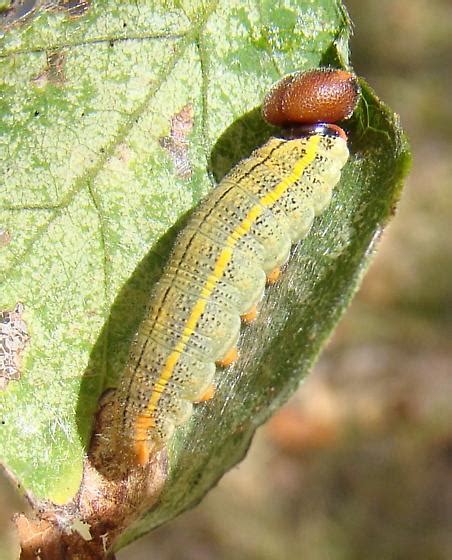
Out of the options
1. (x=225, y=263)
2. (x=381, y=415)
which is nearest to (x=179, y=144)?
(x=225, y=263)

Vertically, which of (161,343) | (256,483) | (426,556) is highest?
(161,343)

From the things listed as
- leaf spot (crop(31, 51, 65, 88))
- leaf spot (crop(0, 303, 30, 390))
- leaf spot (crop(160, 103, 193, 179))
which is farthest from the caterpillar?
leaf spot (crop(31, 51, 65, 88))

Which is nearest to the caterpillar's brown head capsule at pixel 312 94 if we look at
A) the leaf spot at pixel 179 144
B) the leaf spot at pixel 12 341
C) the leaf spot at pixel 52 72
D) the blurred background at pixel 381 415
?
the leaf spot at pixel 179 144

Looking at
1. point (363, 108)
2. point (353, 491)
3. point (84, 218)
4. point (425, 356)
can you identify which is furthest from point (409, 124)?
point (84, 218)

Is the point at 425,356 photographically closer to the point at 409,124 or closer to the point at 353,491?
the point at 353,491

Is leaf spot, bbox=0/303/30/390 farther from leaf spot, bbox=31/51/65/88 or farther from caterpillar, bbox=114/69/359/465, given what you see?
leaf spot, bbox=31/51/65/88

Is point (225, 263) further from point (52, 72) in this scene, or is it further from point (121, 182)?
point (52, 72)

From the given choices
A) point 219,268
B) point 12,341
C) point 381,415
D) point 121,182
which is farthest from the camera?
point 381,415
